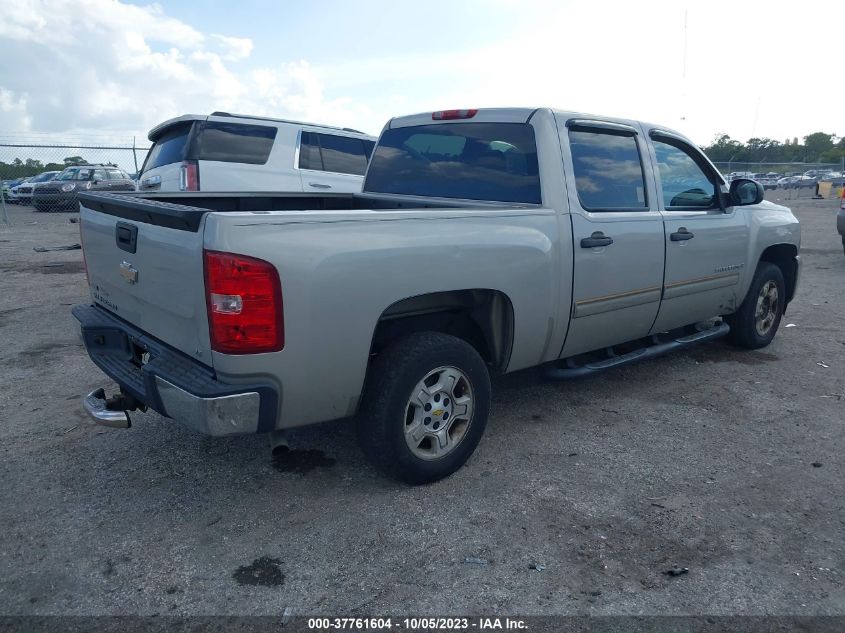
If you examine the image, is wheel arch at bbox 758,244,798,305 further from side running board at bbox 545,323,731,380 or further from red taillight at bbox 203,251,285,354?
red taillight at bbox 203,251,285,354

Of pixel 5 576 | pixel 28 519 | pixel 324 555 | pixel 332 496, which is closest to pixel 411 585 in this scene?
pixel 324 555

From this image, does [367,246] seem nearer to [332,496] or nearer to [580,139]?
[332,496]

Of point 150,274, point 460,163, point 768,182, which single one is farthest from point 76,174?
point 768,182

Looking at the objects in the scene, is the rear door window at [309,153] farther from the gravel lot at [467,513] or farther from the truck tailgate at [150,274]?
the truck tailgate at [150,274]

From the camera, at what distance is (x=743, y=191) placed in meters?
4.91

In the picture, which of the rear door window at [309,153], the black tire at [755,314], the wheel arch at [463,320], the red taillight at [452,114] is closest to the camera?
the wheel arch at [463,320]

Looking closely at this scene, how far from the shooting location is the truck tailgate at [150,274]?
103 inches

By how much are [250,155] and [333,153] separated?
119 centimetres

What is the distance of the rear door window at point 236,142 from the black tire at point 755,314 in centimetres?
568

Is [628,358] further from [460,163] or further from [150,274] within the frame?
[150,274]

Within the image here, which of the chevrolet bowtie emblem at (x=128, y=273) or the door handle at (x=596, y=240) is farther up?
the door handle at (x=596, y=240)

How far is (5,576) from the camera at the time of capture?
258 cm

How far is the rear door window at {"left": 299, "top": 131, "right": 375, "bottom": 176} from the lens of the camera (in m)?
8.55

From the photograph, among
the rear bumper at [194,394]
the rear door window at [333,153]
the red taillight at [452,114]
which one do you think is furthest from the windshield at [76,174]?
the rear bumper at [194,394]
